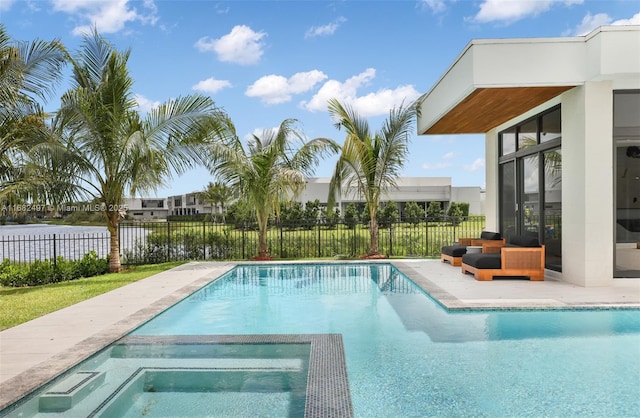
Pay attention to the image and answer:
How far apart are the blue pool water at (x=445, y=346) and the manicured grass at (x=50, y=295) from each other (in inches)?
72.6

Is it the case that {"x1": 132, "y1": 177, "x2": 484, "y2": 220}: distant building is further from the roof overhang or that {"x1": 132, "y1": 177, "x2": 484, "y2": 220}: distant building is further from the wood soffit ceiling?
the roof overhang

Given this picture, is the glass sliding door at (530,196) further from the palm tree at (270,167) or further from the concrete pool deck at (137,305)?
the palm tree at (270,167)

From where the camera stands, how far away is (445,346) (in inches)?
194

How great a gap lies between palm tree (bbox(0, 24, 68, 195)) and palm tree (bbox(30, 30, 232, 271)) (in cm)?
53

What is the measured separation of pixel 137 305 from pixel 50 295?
7.54 ft

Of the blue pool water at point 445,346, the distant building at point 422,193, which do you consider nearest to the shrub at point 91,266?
the blue pool water at point 445,346

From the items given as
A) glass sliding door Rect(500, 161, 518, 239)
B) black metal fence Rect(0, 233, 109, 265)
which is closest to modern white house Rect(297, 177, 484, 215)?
black metal fence Rect(0, 233, 109, 265)

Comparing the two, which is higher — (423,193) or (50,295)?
(423,193)

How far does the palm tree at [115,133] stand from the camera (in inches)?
382

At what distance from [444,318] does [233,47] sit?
11.5 meters

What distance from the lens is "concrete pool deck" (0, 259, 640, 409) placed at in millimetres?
4199

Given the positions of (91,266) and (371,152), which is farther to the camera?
(371,152)

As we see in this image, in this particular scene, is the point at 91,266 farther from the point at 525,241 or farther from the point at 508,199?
the point at 508,199

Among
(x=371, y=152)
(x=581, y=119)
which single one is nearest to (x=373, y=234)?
(x=371, y=152)
